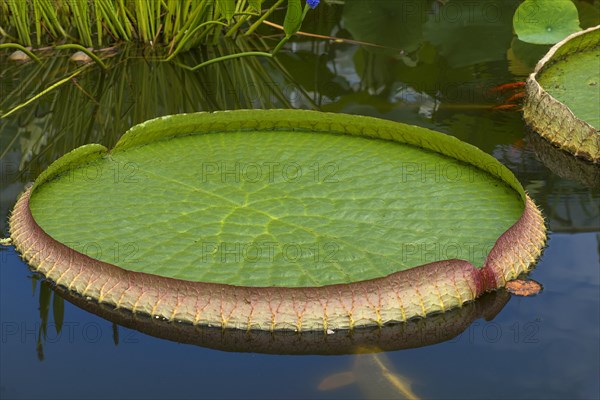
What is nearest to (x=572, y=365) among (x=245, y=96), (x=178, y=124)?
(x=178, y=124)

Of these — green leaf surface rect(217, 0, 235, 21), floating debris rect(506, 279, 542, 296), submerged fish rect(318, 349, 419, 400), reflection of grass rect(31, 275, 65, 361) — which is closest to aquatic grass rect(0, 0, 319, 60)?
green leaf surface rect(217, 0, 235, 21)

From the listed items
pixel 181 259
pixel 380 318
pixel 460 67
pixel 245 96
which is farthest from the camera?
pixel 460 67

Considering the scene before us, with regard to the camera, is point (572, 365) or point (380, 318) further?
point (380, 318)

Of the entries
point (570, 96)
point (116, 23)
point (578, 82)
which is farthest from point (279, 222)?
point (116, 23)

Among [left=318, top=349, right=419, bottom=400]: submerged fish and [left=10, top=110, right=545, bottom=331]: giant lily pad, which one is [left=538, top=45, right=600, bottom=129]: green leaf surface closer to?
[left=10, top=110, right=545, bottom=331]: giant lily pad

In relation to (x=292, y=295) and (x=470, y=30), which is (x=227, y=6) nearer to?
(x=292, y=295)

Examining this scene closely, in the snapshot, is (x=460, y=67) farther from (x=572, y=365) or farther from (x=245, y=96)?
(x=572, y=365)
